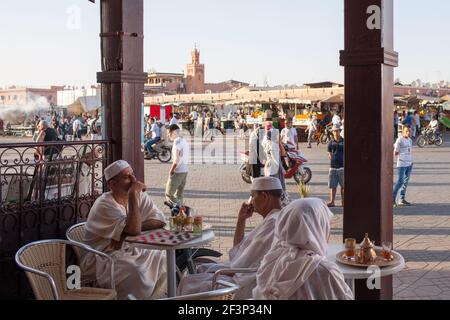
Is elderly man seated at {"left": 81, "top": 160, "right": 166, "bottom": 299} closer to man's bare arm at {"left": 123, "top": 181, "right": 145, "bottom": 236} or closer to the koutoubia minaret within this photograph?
man's bare arm at {"left": 123, "top": 181, "right": 145, "bottom": 236}

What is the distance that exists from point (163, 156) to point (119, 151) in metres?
13.3

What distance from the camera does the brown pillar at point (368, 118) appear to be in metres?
4.03

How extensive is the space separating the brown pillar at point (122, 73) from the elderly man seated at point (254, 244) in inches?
83.2

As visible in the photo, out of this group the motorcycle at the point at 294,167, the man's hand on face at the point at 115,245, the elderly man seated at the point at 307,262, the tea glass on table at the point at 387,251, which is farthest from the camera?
the motorcycle at the point at 294,167

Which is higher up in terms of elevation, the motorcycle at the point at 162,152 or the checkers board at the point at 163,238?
the motorcycle at the point at 162,152

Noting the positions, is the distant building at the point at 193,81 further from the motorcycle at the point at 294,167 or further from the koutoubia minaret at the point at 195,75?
the motorcycle at the point at 294,167

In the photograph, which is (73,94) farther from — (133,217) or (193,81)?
(193,81)

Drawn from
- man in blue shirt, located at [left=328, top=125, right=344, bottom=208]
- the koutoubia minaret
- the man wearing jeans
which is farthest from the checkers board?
the koutoubia minaret

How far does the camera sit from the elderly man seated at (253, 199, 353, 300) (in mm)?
2898

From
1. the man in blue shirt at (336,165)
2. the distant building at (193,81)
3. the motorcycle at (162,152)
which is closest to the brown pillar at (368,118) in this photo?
the man in blue shirt at (336,165)

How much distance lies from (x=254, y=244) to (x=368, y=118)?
49.0 inches

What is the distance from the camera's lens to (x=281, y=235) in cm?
303

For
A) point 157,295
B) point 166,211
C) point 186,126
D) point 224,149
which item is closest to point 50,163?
point 157,295

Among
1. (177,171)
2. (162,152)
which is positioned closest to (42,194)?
(177,171)
